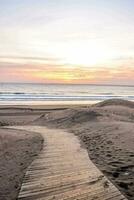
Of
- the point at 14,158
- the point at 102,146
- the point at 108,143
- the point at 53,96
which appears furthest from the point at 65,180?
the point at 53,96

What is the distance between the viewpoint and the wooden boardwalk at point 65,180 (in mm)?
6070

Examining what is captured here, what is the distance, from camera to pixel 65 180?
6934mm

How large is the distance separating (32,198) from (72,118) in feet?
41.3

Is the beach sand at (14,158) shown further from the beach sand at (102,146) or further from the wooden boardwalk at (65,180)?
the wooden boardwalk at (65,180)

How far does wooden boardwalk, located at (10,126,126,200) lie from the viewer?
6.07 meters

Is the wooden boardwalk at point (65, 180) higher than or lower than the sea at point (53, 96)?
higher

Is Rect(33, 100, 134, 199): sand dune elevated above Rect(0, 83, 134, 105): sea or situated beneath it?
elevated above

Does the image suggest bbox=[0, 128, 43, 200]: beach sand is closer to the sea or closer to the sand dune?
the sand dune

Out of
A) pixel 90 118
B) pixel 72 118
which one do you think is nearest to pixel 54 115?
pixel 72 118

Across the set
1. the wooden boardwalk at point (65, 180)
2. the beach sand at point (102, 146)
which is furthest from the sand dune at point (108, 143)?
the wooden boardwalk at point (65, 180)

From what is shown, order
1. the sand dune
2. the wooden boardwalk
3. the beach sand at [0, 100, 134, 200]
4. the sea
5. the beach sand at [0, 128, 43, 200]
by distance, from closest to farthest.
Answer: the wooden boardwalk < the beach sand at [0, 128, 43, 200] < the beach sand at [0, 100, 134, 200] < the sand dune < the sea

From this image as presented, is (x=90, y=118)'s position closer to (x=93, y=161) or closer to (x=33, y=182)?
(x=93, y=161)

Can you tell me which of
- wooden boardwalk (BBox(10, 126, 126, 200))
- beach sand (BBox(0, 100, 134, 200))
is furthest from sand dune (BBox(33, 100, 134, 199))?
wooden boardwalk (BBox(10, 126, 126, 200))

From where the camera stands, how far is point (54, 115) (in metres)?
21.3
